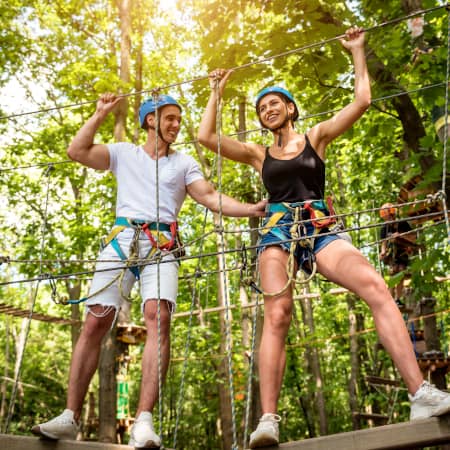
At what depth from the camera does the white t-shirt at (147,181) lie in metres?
2.81

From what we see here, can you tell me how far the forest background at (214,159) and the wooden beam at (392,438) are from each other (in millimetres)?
343

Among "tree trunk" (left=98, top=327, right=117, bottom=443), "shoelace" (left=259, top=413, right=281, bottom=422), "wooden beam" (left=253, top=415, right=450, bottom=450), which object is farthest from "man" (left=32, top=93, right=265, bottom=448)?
"tree trunk" (left=98, top=327, right=117, bottom=443)

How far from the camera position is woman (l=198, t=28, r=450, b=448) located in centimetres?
209

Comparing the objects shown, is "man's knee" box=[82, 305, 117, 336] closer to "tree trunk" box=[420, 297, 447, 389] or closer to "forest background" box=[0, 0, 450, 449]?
"forest background" box=[0, 0, 450, 449]

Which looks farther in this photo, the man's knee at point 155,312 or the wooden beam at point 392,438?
the man's knee at point 155,312

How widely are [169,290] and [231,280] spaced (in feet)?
36.7

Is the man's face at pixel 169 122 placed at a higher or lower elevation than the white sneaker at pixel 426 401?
higher

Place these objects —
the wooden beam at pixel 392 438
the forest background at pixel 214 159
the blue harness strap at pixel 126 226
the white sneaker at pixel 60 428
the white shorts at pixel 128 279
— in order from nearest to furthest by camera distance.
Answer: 1. the wooden beam at pixel 392 438
2. the white sneaker at pixel 60 428
3. the white shorts at pixel 128 279
4. the blue harness strap at pixel 126 226
5. the forest background at pixel 214 159

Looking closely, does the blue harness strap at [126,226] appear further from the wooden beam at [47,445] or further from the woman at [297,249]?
the wooden beam at [47,445]

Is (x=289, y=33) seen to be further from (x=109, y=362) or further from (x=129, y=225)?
(x=109, y=362)

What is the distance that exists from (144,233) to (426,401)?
4.73 ft

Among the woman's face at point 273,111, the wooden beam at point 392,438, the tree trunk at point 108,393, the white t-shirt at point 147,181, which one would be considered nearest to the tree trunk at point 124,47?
the tree trunk at point 108,393

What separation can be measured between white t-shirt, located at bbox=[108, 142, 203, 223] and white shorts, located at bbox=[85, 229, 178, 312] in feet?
0.43

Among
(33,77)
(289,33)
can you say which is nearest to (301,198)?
(289,33)
